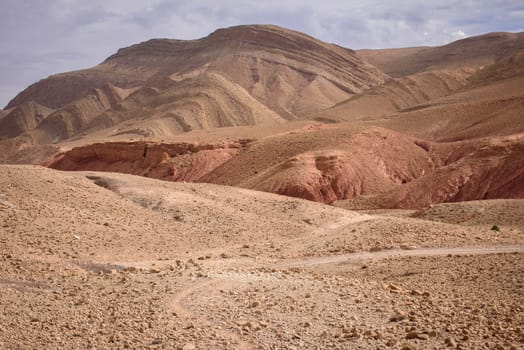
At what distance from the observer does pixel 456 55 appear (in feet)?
400

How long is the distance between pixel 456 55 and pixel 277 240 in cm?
11244

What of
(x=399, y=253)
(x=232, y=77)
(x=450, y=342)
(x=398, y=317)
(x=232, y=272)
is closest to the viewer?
(x=450, y=342)

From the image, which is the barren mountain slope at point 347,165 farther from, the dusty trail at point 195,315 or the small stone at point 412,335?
the small stone at point 412,335

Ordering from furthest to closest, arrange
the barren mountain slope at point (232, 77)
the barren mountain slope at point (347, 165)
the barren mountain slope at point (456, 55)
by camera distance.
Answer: the barren mountain slope at point (456, 55), the barren mountain slope at point (232, 77), the barren mountain slope at point (347, 165)

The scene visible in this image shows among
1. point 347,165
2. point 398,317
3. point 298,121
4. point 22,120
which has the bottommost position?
point 398,317

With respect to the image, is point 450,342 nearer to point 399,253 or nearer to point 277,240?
point 399,253

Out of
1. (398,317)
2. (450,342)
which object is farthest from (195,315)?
(450,342)

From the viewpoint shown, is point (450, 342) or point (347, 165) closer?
point (450, 342)

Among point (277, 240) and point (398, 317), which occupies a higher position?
point (398, 317)

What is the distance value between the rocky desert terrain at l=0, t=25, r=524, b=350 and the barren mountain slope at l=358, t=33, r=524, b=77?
200 feet

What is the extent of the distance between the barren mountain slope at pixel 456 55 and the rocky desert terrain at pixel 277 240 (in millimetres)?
61003

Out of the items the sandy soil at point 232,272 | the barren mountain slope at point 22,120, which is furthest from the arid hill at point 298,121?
the sandy soil at point 232,272

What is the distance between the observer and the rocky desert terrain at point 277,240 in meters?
8.67

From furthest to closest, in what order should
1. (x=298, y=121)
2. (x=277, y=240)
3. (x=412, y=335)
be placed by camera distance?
(x=298, y=121) < (x=277, y=240) < (x=412, y=335)
